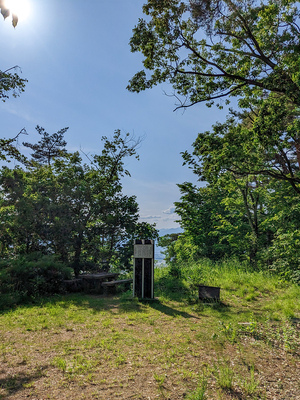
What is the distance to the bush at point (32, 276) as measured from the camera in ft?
27.5

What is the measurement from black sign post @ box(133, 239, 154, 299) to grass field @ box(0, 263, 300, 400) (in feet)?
1.92

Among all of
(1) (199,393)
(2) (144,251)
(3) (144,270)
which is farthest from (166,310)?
(1) (199,393)

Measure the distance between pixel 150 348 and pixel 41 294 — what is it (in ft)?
20.9

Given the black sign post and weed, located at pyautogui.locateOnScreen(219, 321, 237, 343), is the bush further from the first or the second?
weed, located at pyautogui.locateOnScreen(219, 321, 237, 343)

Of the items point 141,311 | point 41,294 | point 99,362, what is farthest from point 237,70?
point 41,294

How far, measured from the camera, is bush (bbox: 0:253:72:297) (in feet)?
27.5

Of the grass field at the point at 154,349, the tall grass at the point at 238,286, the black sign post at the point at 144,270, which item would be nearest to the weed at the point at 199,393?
the grass field at the point at 154,349

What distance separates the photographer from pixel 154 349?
4.36m

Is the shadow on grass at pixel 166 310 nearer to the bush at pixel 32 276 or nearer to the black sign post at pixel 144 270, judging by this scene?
the black sign post at pixel 144 270

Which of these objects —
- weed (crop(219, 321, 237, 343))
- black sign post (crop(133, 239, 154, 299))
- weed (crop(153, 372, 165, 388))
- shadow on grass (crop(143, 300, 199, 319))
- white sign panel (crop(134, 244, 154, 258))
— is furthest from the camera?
white sign panel (crop(134, 244, 154, 258))

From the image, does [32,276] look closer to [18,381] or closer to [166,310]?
[166,310]

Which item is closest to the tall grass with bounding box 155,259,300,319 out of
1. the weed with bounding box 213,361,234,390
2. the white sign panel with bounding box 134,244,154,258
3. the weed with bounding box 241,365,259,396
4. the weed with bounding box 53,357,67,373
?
the white sign panel with bounding box 134,244,154,258

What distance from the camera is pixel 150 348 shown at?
441cm

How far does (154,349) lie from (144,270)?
4.54 m
